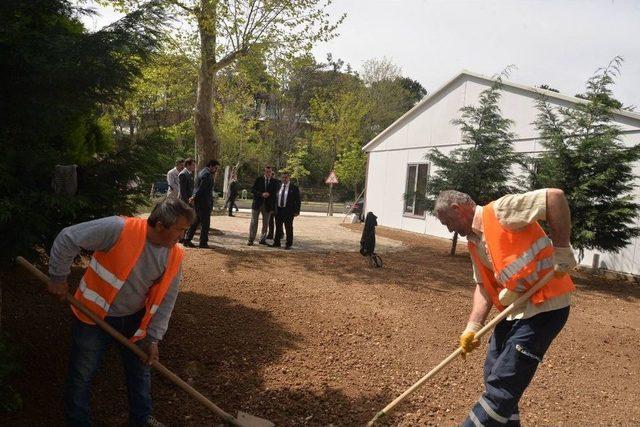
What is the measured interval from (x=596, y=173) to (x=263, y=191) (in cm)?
698

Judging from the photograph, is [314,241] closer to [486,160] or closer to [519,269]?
[486,160]

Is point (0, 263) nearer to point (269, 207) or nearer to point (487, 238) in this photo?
point (487, 238)

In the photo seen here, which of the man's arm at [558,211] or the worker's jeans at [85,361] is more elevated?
the man's arm at [558,211]

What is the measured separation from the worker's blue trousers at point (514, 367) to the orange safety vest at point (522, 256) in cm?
16

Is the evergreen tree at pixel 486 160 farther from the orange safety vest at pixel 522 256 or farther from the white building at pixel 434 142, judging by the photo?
the orange safety vest at pixel 522 256

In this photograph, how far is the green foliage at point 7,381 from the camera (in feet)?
9.72

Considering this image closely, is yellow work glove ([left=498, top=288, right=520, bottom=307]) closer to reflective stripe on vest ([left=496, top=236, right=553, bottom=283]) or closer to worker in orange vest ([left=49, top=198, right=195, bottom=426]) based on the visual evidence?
reflective stripe on vest ([left=496, top=236, right=553, bottom=283])

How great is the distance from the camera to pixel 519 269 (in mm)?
2982

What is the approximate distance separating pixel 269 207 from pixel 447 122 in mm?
7390

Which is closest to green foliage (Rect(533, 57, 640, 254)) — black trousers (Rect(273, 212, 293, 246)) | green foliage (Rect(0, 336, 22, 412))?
black trousers (Rect(273, 212, 293, 246))

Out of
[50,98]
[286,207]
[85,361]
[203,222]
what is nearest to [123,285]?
[85,361]

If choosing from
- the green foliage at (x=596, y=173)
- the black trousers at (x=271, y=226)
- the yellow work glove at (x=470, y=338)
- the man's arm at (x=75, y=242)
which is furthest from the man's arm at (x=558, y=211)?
the black trousers at (x=271, y=226)

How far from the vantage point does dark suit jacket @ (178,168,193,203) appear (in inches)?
385

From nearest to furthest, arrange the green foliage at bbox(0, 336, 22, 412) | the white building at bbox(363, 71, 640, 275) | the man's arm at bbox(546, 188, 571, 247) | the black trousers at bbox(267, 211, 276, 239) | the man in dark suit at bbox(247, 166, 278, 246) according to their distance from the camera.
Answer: the man's arm at bbox(546, 188, 571, 247) → the green foliage at bbox(0, 336, 22, 412) → the white building at bbox(363, 71, 640, 275) → the man in dark suit at bbox(247, 166, 278, 246) → the black trousers at bbox(267, 211, 276, 239)
